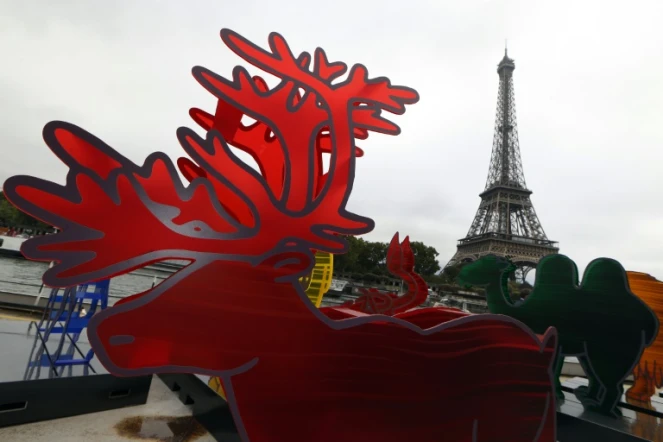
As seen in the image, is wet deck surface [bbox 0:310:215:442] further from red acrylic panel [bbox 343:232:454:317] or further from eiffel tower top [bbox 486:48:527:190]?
eiffel tower top [bbox 486:48:527:190]

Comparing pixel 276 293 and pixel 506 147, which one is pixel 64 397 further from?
pixel 506 147

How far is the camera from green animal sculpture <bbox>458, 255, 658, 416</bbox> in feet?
18.1

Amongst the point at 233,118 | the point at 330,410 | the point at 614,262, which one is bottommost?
the point at 330,410

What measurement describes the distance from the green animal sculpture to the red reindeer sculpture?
8.36ft

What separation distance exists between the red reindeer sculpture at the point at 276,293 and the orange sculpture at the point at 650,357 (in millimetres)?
4270

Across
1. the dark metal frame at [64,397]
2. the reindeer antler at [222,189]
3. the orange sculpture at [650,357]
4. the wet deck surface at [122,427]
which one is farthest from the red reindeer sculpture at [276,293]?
the orange sculpture at [650,357]

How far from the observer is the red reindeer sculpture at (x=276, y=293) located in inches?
76.6

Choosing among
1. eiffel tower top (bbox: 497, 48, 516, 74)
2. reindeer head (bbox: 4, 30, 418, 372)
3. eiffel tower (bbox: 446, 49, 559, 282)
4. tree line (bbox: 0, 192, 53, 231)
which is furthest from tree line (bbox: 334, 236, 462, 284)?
tree line (bbox: 0, 192, 53, 231)

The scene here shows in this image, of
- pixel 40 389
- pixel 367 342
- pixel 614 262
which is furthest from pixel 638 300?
pixel 40 389

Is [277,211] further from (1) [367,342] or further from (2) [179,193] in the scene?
(1) [367,342]

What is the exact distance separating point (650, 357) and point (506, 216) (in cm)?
4247

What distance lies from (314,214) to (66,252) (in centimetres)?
142

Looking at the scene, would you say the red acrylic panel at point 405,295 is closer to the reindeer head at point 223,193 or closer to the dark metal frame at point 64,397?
the reindeer head at point 223,193

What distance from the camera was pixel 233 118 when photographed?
3.66 metres
